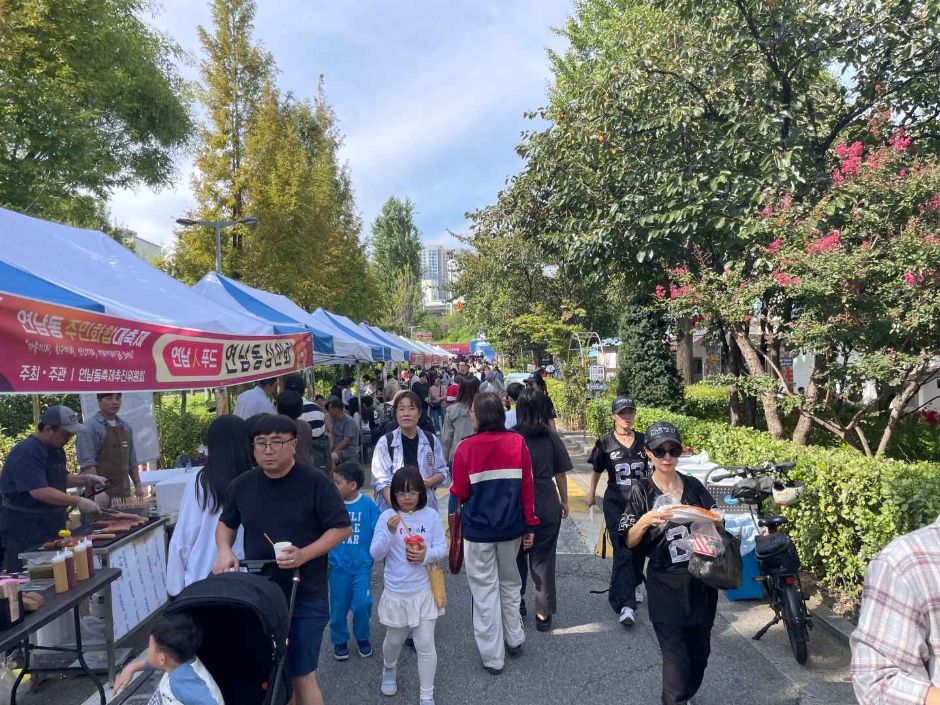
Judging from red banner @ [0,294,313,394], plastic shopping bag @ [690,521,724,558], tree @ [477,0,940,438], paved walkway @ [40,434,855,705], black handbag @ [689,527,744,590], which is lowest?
paved walkway @ [40,434,855,705]

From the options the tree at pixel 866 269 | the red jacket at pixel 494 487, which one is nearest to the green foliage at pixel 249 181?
the tree at pixel 866 269

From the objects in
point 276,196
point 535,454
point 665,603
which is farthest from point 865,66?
point 276,196

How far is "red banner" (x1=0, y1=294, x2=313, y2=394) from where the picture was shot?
2633 mm

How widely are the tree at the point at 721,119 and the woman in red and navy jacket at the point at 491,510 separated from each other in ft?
17.0

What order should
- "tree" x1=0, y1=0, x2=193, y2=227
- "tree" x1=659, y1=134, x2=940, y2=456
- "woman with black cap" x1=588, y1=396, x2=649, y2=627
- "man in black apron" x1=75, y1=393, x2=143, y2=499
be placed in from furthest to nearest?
"tree" x1=0, y1=0, x2=193, y2=227 < "tree" x1=659, y1=134, x2=940, y2=456 < "man in black apron" x1=75, y1=393, x2=143, y2=499 < "woman with black cap" x1=588, y1=396, x2=649, y2=627

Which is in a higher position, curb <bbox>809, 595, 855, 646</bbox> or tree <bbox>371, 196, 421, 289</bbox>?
tree <bbox>371, 196, 421, 289</bbox>

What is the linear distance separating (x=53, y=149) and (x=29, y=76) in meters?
1.10

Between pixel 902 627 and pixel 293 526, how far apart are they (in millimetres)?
2387

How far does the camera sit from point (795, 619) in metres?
4.16

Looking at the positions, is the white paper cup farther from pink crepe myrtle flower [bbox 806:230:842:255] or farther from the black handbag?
pink crepe myrtle flower [bbox 806:230:842:255]

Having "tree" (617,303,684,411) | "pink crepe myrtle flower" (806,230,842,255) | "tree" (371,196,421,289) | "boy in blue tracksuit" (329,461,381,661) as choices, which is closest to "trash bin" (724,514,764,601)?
"boy in blue tracksuit" (329,461,381,661)

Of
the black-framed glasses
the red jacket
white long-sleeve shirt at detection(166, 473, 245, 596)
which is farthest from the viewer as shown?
the red jacket

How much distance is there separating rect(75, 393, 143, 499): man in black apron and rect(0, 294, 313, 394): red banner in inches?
96.1

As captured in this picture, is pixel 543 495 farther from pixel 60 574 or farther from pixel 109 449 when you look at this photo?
pixel 109 449
